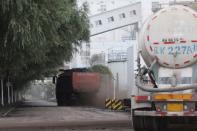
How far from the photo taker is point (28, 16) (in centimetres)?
2320

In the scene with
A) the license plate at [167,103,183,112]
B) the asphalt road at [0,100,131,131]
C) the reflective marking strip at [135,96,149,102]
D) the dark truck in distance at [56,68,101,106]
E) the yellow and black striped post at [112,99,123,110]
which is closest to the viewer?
the license plate at [167,103,183,112]

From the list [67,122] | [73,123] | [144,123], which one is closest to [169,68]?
[144,123]

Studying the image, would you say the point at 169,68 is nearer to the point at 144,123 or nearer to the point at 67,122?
the point at 144,123

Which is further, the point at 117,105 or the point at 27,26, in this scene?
the point at 117,105

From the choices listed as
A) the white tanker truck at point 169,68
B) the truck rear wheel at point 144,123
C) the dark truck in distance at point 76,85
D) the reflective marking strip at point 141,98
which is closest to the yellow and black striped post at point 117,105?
the dark truck in distance at point 76,85

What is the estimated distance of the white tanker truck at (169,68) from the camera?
45.7 feet

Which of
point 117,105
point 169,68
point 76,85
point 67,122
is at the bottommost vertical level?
point 117,105

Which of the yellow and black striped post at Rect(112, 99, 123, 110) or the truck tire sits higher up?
the truck tire

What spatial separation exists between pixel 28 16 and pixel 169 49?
10.2 m

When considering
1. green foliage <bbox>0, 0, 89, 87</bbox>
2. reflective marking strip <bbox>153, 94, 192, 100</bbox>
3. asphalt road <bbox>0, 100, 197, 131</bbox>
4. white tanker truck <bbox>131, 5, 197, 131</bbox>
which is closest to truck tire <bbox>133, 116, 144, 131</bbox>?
white tanker truck <bbox>131, 5, 197, 131</bbox>

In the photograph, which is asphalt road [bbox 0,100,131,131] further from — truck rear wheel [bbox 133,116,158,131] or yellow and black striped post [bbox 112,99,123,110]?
yellow and black striped post [bbox 112,99,123,110]

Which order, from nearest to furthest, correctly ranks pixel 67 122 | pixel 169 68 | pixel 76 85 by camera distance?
pixel 169 68, pixel 67 122, pixel 76 85

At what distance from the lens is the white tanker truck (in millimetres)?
13930

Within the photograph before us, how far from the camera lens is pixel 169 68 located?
1450 centimetres
